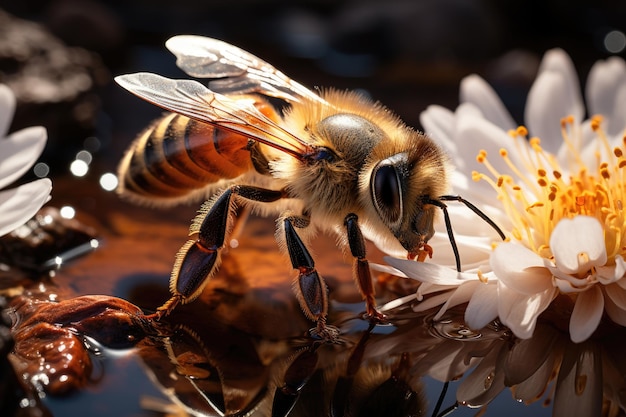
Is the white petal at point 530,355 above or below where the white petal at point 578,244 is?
below

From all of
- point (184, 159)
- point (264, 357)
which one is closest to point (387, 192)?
point (264, 357)

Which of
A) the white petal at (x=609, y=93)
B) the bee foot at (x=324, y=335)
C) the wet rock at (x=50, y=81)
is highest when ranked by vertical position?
the white petal at (x=609, y=93)

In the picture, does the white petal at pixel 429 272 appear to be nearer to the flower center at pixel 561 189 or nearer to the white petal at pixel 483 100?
the flower center at pixel 561 189

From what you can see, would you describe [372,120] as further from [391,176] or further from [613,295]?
[613,295]

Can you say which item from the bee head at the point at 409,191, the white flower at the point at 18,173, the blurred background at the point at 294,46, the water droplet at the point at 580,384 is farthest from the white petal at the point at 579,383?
the blurred background at the point at 294,46

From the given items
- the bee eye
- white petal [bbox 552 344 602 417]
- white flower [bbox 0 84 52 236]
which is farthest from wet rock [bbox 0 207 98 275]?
white petal [bbox 552 344 602 417]

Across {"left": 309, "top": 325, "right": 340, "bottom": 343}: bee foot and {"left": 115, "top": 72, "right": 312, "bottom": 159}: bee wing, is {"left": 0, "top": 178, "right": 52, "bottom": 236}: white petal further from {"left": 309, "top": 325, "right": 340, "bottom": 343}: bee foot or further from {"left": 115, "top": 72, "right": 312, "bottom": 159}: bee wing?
{"left": 309, "top": 325, "right": 340, "bottom": 343}: bee foot
